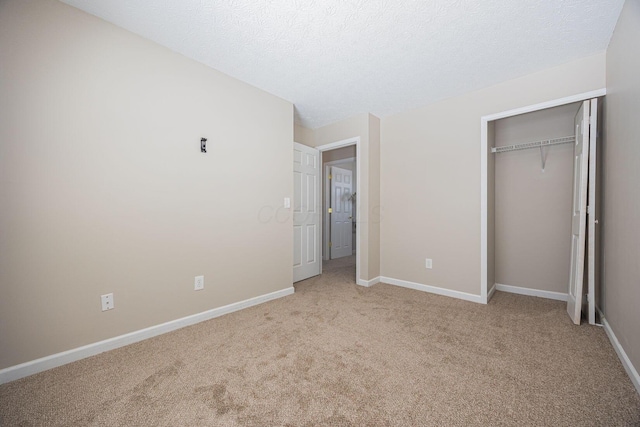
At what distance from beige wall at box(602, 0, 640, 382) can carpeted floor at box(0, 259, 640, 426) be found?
0.32 m

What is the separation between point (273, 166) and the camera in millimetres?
3102

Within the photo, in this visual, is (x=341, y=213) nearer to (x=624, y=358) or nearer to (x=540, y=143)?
(x=540, y=143)

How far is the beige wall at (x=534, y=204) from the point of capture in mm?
2963

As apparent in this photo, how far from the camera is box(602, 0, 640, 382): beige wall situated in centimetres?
160

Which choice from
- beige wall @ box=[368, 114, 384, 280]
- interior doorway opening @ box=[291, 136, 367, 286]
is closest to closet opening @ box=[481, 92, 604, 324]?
beige wall @ box=[368, 114, 384, 280]

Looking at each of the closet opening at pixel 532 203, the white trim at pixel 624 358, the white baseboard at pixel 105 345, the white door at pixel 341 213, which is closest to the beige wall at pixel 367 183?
the closet opening at pixel 532 203

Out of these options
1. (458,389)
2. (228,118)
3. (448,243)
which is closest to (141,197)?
(228,118)

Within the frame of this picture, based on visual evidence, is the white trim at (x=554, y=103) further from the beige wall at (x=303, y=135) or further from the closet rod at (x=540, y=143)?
the beige wall at (x=303, y=135)

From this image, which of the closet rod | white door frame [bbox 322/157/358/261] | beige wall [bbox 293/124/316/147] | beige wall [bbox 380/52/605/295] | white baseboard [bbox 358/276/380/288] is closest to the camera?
beige wall [bbox 380/52/605/295]

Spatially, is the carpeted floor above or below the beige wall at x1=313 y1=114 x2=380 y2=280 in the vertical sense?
below

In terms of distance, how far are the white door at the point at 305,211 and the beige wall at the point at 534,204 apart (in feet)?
8.04

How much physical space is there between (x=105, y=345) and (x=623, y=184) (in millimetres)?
3858

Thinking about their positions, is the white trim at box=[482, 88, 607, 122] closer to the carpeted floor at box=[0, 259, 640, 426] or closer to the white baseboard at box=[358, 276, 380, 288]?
the carpeted floor at box=[0, 259, 640, 426]

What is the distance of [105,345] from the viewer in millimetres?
1926
